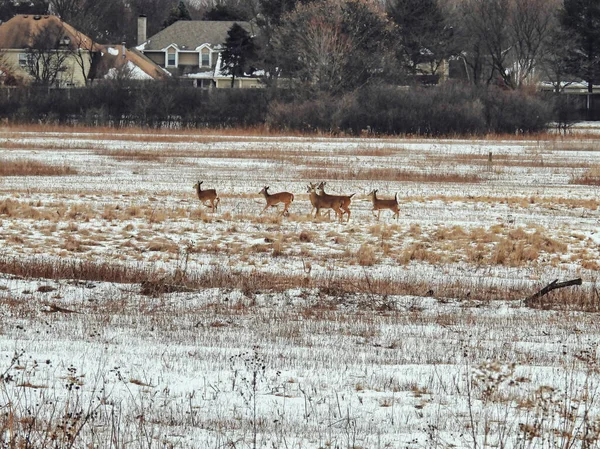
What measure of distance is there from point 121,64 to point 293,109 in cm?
2637

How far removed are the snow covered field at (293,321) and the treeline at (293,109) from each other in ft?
90.6

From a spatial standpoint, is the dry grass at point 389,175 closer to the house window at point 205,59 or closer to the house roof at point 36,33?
the house roof at point 36,33

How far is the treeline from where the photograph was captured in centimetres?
5538

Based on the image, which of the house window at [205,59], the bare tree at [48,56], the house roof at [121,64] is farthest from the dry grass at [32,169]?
the house window at [205,59]

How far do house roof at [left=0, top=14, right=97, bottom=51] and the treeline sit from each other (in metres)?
17.9

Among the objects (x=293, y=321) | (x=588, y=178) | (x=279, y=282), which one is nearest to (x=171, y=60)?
(x=588, y=178)

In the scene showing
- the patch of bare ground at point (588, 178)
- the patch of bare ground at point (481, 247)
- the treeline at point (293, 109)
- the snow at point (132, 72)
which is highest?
the snow at point (132, 72)

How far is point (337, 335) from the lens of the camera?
10258 millimetres

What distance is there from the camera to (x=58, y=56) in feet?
251

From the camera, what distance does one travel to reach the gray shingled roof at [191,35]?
9112cm

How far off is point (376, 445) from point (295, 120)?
49.3 metres

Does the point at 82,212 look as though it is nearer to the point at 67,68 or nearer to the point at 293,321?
the point at 293,321

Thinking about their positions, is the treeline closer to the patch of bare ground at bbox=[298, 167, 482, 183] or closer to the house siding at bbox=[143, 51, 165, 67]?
the patch of bare ground at bbox=[298, 167, 482, 183]

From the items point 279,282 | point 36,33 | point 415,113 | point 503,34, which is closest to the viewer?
point 279,282
